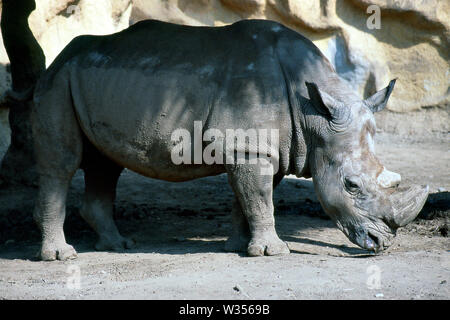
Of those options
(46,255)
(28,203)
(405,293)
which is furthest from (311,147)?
(28,203)

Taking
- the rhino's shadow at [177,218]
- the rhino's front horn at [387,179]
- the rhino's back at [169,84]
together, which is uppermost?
the rhino's back at [169,84]

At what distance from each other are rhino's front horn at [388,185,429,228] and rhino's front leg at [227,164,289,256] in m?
0.98

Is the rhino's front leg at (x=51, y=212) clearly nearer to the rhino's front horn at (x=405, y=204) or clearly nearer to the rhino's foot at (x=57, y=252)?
the rhino's foot at (x=57, y=252)

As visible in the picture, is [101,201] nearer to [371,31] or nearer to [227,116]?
[227,116]

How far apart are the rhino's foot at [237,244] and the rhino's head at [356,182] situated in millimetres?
872

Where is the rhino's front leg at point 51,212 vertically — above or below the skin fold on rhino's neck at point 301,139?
below

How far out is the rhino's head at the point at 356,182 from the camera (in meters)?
6.13

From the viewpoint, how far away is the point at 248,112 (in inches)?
246

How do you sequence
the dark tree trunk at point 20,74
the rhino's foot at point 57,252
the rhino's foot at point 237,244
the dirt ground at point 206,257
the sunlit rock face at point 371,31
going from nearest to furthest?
the dirt ground at point 206,257, the rhino's foot at point 237,244, the rhino's foot at point 57,252, the dark tree trunk at point 20,74, the sunlit rock face at point 371,31

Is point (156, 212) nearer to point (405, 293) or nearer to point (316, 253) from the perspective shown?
point (316, 253)

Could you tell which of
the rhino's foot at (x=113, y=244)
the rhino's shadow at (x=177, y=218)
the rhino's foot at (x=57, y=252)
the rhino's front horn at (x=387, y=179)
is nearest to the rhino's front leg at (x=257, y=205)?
the rhino's shadow at (x=177, y=218)

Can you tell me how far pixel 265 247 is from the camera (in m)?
6.36

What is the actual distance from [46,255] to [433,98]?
10152 mm

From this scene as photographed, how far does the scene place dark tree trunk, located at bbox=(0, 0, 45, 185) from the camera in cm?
903
